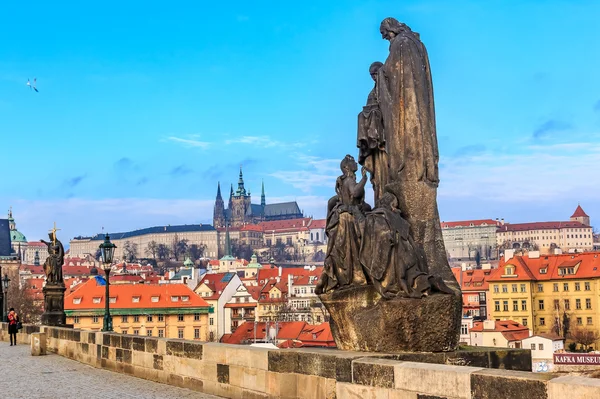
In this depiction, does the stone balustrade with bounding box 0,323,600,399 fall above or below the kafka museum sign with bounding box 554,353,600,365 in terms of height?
above

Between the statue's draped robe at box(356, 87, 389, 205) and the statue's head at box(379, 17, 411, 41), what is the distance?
54 centimetres

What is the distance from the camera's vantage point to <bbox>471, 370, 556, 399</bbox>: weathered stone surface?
4.73 meters

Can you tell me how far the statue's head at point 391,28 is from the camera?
8.53 metres

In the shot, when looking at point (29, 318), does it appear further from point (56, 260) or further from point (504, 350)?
point (504, 350)

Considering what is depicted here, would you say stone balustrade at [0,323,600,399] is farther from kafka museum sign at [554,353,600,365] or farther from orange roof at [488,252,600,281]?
orange roof at [488,252,600,281]

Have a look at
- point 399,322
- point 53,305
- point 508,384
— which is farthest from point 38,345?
point 508,384

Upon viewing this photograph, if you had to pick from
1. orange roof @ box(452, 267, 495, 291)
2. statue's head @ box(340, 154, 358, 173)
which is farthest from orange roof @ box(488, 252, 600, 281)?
statue's head @ box(340, 154, 358, 173)

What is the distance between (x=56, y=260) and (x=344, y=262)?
1800 centimetres

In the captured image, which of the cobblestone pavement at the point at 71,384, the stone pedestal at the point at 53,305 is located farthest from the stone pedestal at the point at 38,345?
the stone pedestal at the point at 53,305

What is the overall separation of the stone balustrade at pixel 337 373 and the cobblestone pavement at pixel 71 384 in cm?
26

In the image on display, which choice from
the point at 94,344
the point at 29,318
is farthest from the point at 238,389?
the point at 29,318

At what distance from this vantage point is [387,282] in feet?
24.0

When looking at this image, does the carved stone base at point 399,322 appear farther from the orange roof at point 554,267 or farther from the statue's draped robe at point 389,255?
the orange roof at point 554,267

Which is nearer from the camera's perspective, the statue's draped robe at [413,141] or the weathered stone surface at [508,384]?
the weathered stone surface at [508,384]
